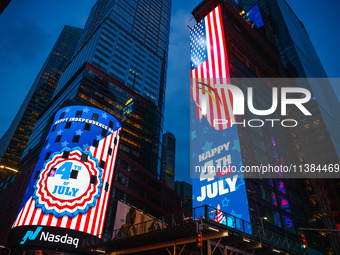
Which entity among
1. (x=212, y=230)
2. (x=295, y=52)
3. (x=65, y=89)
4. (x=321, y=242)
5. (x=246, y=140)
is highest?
(x=295, y=52)

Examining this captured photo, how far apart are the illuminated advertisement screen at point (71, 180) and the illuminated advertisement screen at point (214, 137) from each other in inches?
574

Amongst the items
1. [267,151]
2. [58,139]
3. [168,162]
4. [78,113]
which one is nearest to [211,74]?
[267,151]

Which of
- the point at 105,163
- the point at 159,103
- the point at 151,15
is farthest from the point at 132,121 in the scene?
the point at 151,15

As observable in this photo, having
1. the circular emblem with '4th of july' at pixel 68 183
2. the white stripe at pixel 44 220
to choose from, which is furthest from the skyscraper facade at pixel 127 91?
the white stripe at pixel 44 220

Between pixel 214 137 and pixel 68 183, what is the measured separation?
77.6 ft

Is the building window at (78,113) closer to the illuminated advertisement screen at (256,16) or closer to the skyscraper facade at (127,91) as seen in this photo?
the skyscraper facade at (127,91)

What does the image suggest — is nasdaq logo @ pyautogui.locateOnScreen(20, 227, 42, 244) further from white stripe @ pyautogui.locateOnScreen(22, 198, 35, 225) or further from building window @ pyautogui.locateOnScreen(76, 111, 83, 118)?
building window @ pyautogui.locateOnScreen(76, 111, 83, 118)

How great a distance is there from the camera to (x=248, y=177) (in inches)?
1641

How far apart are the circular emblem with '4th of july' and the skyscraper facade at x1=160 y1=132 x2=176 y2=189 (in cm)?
7259

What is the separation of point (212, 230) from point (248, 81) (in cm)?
4740

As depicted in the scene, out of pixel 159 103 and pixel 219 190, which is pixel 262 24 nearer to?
pixel 159 103

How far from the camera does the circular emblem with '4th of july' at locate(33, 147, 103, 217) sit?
1339 inches

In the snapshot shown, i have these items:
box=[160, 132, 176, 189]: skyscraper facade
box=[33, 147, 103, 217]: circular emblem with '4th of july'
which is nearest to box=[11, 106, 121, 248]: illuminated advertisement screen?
box=[33, 147, 103, 217]: circular emblem with '4th of july'

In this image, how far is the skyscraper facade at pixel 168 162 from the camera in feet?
393
